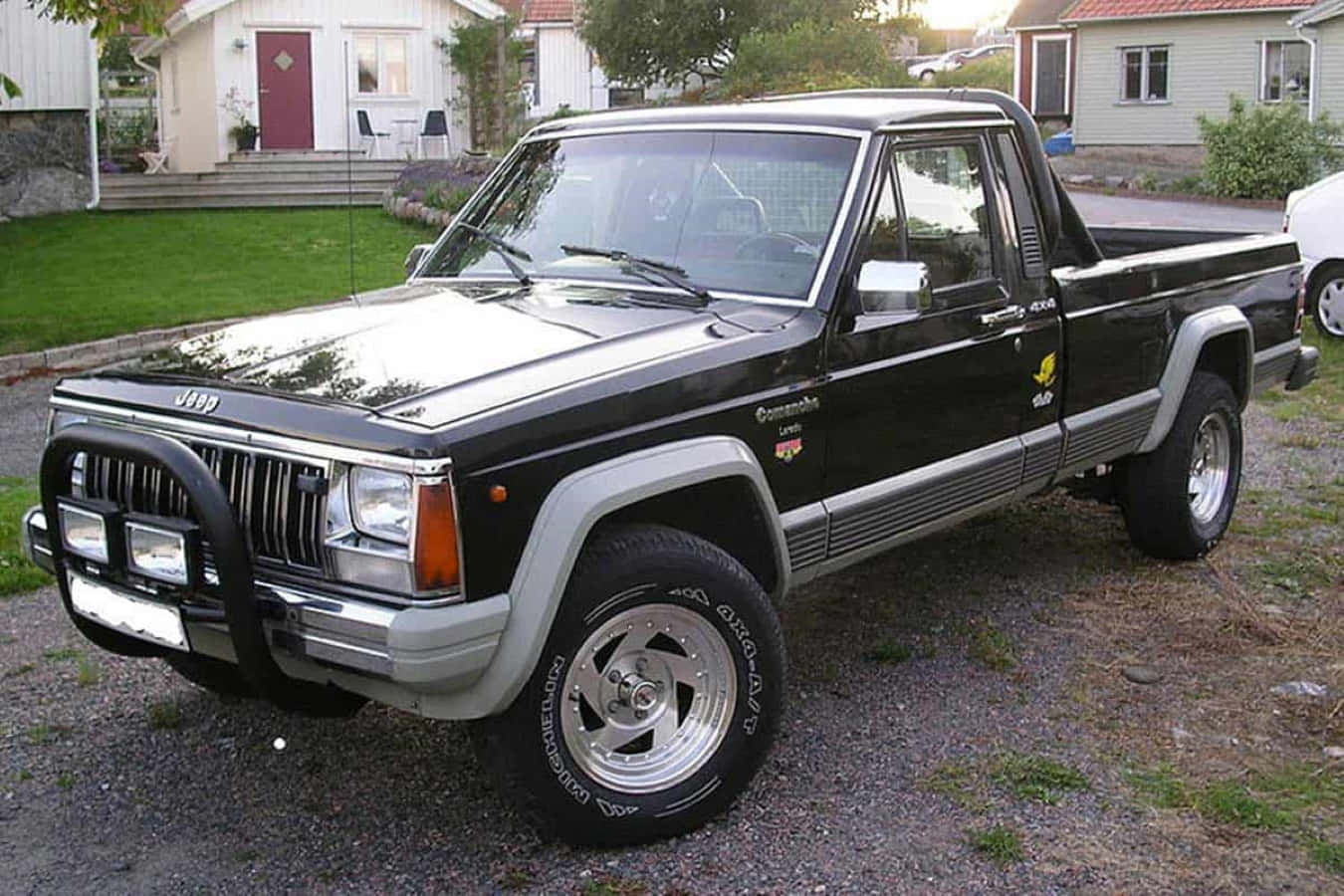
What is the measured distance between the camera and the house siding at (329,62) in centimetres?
2805

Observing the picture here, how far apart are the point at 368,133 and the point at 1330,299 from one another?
1897 centimetres

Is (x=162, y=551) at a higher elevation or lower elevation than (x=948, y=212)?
lower

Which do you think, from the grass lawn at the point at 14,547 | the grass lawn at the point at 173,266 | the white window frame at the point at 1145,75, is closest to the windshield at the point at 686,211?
the grass lawn at the point at 14,547

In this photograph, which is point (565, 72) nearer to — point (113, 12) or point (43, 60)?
point (43, 60)

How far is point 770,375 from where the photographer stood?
465 cm

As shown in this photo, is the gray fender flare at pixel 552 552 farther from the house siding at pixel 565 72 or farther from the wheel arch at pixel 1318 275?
the house siding at pixel 565 72

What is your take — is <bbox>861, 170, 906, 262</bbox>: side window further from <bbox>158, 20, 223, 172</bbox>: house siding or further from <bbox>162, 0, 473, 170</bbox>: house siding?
<bbox>158, 20, 223, 172</bbox>: house siding

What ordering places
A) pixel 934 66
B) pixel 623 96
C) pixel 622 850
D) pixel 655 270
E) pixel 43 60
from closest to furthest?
pixel 622 850 → pixel 655 270 → pixel 43 60 → pixel 623 96 → pixel 934 66

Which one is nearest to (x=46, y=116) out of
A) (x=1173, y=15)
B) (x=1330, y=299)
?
(x=1330, y=299)

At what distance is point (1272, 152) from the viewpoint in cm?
2842

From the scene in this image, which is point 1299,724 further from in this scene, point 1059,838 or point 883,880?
point 883,880

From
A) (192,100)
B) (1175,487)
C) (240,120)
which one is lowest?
(1175,487)

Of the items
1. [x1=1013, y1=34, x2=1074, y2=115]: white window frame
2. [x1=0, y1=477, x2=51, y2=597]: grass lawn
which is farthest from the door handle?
[x1=1013, y1=34, x2=1074, y2=115]: white window frame

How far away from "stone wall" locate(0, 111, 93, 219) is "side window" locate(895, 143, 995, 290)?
65.0 feet
